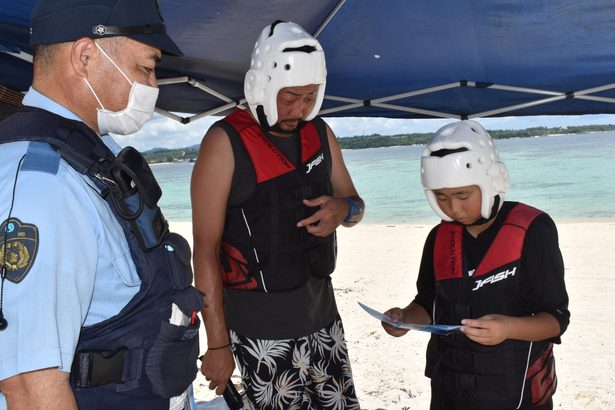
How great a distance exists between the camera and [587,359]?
6.11 m

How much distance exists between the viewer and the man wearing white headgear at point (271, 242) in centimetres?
251

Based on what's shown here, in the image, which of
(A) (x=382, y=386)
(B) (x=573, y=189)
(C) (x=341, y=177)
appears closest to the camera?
(C) (x=341, y=177)

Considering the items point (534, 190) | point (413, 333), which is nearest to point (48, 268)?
point (413, 333)

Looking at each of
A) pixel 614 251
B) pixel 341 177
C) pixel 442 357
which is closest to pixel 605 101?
pixel 341 177

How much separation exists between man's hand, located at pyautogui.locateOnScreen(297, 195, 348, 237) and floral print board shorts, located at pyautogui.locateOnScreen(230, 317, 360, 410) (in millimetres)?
419

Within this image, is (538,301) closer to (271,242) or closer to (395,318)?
(395,318)

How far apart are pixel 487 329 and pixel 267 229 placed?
959mm

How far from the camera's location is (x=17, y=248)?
111 centimetres

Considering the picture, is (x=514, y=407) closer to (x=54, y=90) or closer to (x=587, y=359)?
(x=54, y=90)

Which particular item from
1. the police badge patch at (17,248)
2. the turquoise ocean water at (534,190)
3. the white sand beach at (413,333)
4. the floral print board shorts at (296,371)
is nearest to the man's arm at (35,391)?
the police badge patch at (17,248)

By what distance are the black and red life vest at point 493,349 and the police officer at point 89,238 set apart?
1.19m

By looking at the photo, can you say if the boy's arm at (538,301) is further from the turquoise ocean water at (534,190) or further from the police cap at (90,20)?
the turquoise ocean water at (534,190)

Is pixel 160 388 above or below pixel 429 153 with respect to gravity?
below

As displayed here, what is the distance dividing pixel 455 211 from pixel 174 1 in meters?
1.49
